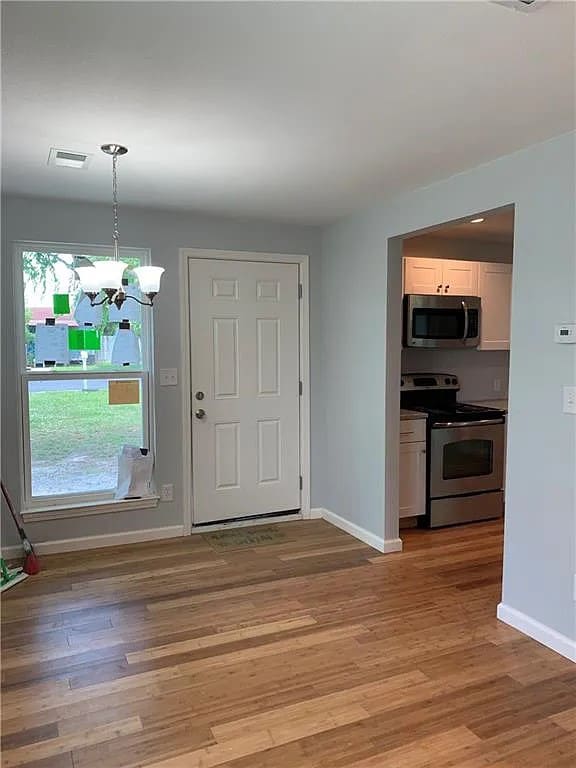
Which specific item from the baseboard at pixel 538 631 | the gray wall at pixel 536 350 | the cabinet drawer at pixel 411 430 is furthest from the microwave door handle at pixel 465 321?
the baseboard at pixel 538 631

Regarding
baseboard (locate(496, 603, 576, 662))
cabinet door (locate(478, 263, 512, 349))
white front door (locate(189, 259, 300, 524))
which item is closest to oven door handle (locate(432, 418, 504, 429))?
cabinet door (locate(478, 263, 512, 349))

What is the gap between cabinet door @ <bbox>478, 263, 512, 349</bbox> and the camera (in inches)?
192

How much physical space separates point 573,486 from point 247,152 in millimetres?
2158

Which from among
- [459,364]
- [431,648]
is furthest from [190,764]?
[459,364]

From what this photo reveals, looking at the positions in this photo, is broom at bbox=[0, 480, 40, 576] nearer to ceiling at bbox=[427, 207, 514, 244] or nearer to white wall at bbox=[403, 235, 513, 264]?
ceiling at bbox=[427, 207, 514, 244]

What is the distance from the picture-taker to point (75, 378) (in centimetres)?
399

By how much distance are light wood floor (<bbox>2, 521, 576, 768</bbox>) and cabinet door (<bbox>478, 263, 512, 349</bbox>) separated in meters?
1.89

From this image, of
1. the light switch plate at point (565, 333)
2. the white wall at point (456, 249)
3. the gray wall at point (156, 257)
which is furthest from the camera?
the white wall at point (456, 249)

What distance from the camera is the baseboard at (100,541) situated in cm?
389

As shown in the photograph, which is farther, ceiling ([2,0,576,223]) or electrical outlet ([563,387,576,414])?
electrical outlet ([563,387,576,414])

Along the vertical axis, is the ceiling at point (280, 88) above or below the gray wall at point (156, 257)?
above

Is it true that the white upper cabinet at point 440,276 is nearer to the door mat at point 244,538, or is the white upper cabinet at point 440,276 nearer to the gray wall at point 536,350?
the gray wall at point 536,350

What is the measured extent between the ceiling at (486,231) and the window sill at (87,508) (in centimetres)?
286

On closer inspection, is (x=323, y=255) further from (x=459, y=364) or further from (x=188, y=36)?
(x=188, y=36)
